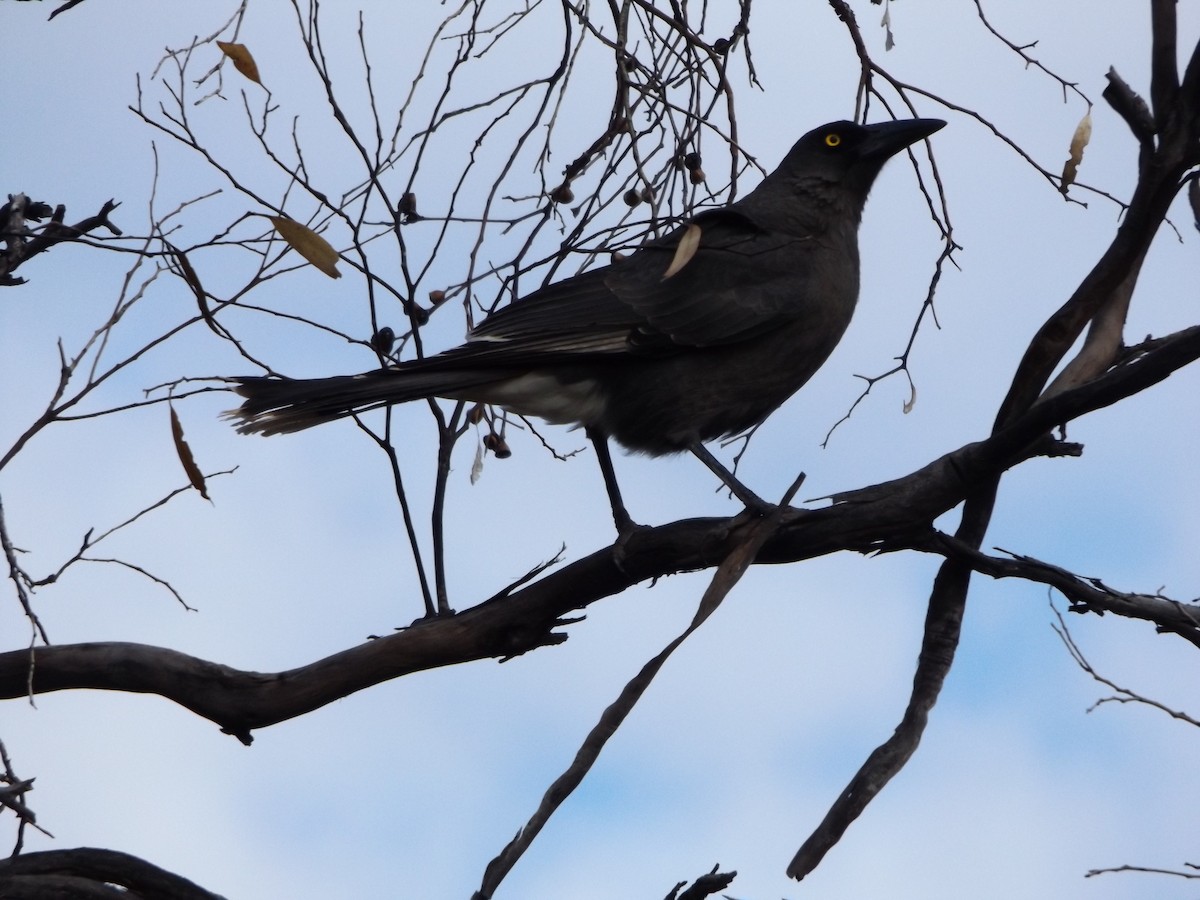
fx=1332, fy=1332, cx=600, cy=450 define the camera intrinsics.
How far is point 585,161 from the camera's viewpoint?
3660mm

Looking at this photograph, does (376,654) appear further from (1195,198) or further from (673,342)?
(1195,198)

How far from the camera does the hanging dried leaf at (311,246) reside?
Answer: 3.02 metres

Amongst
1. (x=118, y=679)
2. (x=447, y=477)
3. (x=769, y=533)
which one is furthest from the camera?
(x=447, y=477)

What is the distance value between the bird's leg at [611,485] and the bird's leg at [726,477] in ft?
0.86

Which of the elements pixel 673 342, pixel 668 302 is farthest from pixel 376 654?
pixel 668 302

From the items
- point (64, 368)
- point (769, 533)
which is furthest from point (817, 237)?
point (64, 368)

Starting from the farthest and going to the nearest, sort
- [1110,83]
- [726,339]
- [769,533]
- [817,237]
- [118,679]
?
[817,237] → [726,339] → [118,679] → [769,533] → [1110,83]

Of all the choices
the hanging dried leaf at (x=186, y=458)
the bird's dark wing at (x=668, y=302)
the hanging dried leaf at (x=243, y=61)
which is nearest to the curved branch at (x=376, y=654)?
the hanging dried leaf at (x=186, y=458)

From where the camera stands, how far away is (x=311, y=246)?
3016 mm

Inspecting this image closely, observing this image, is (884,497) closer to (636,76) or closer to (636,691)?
(636,691)

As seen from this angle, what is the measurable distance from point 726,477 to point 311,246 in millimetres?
1487

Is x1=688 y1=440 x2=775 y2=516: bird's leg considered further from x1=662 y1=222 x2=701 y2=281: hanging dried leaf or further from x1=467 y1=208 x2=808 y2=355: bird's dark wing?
x1=662 y1=222 x2=701 y2=281: hanging dried leaf

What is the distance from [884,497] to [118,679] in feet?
6.09

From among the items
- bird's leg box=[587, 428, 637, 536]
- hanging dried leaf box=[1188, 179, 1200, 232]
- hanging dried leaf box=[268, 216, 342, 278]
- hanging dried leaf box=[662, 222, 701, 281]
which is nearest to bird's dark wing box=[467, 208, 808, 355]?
bird's leg box=[587, 428, 637, 536]
